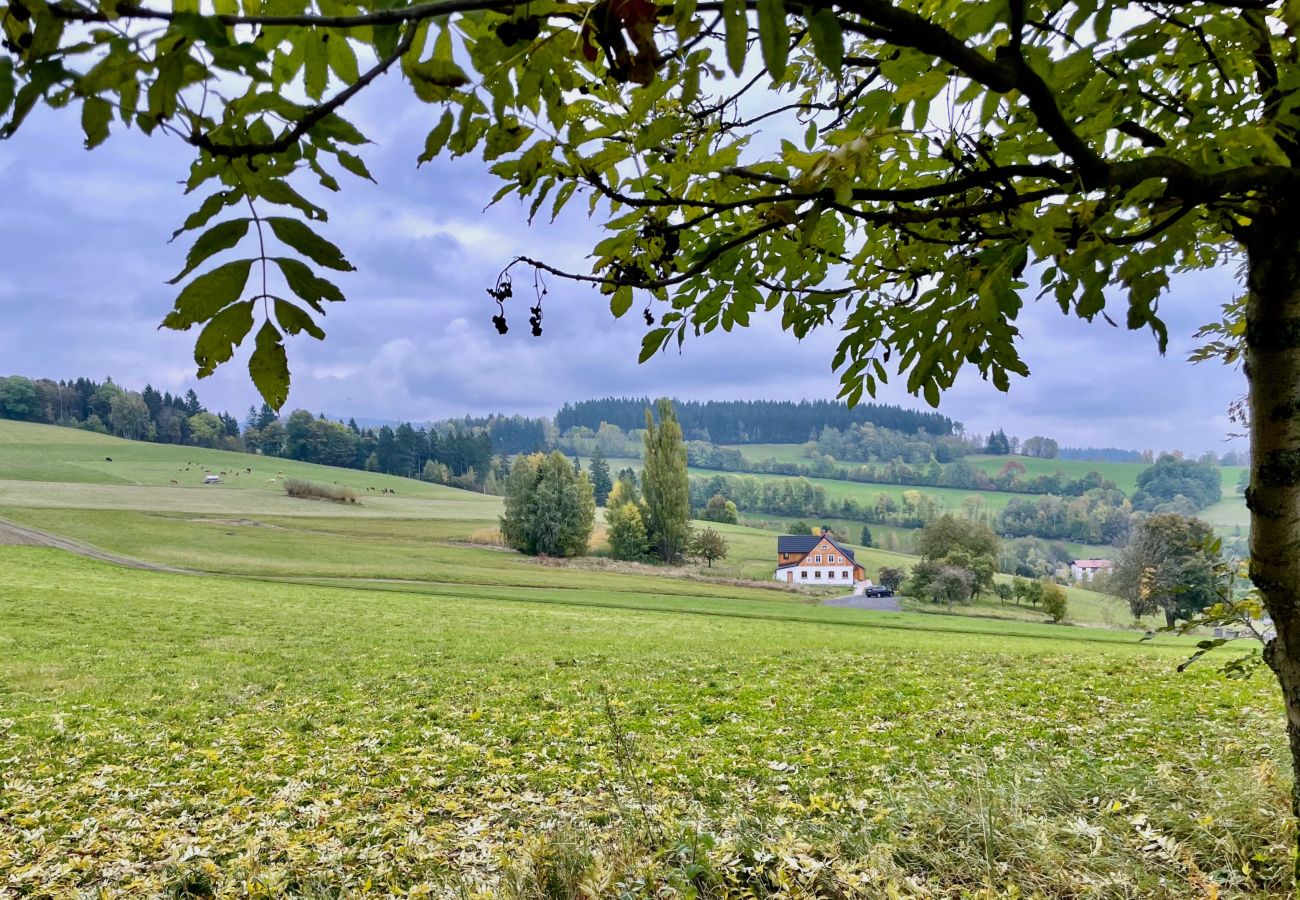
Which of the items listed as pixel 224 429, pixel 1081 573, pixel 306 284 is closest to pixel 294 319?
pixel 306 284

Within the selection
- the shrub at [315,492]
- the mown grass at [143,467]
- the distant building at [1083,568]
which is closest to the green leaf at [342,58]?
the shrub at [315,492]

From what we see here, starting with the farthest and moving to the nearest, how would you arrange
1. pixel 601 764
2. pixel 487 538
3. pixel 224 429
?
pixel 224 429 < pixel 487 538 < pixel 601 764

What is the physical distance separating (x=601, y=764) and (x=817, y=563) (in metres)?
52.5

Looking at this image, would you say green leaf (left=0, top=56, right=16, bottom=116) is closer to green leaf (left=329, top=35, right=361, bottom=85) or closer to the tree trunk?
green leaf (left=329, top=35, right=361, bottom=85)

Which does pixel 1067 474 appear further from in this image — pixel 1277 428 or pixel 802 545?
pixel 1277 428

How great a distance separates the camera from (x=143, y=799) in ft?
16.1

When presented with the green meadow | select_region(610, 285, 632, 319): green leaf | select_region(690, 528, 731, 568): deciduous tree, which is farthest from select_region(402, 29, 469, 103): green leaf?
select_region(690, 528, 731, 568): deciduous tree

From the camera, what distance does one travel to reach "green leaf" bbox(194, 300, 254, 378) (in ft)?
2.81

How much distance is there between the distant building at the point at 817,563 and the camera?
5428 centimetres

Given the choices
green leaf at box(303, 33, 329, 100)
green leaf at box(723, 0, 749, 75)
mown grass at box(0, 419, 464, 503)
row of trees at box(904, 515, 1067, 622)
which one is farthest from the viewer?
mown grass at box(0, 419, 464, 503)

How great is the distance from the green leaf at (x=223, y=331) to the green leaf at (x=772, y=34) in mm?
698

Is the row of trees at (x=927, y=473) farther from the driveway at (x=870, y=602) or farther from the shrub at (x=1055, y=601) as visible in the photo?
the shrub at (x=1055, y=601)

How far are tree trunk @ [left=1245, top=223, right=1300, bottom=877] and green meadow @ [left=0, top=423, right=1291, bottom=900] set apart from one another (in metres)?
1.13

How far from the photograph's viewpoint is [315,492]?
5497 cm
